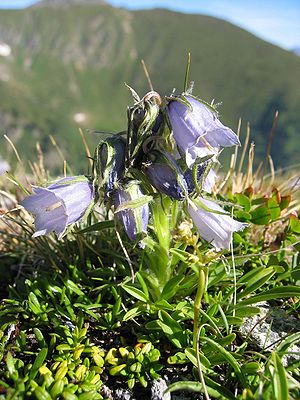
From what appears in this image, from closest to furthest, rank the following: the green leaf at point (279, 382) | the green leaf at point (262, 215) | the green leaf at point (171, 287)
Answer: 1. the green leaf at point (279, 382)
2. the green leaf at point (171, 287)
3. the green leaf at point (262, 215)

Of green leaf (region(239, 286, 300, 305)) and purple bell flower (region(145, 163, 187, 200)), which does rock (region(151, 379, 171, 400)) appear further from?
purple bell flower (region(145, 163, 187, 200))

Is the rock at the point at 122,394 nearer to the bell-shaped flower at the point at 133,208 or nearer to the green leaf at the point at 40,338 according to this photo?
the green leaf at the point at 40,338

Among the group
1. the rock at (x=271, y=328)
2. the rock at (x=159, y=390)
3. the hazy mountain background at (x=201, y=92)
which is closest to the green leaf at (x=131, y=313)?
the rock at (x=159, y=390)

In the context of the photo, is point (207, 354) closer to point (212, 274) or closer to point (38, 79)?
point (212, 274)

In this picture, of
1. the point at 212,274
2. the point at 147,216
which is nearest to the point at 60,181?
the point at 147,216

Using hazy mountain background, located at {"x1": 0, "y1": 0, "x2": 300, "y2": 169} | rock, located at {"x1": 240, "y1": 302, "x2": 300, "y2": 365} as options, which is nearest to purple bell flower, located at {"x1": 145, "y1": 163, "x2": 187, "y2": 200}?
rock, located at {"x1": 240, "y1": 302, "x2": 300, "y2": 365}

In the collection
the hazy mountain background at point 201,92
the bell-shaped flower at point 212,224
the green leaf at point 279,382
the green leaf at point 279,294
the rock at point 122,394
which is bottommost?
the hazy mountain background at point 201,92
